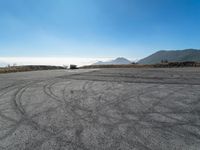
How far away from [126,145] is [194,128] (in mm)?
1803

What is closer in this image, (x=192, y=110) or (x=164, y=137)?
(x=164, y=137)

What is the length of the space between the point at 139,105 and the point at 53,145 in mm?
3168

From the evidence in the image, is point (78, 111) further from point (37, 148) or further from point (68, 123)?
point (37, 148)

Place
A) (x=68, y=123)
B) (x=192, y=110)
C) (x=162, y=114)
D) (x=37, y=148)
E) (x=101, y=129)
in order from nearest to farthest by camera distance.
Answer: (x=37, y=148) → (x=101, y=129) → (x=68, y=123) → (x=162, y=114) → (x=192, y=110)

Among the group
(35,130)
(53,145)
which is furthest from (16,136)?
(53,145)

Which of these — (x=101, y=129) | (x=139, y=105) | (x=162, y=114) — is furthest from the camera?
(x=139, y=105)

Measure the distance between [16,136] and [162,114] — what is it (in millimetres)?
3765

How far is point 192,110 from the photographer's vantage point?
167 inches

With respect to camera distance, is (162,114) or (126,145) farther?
(162,114)

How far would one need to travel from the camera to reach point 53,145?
254 centimetres

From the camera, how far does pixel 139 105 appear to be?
4746 mm

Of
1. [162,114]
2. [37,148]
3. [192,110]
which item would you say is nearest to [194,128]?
[162,114]

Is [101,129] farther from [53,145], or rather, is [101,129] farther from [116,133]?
[53,145]

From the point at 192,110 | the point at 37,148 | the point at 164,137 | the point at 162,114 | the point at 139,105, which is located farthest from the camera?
the point at 139,105
